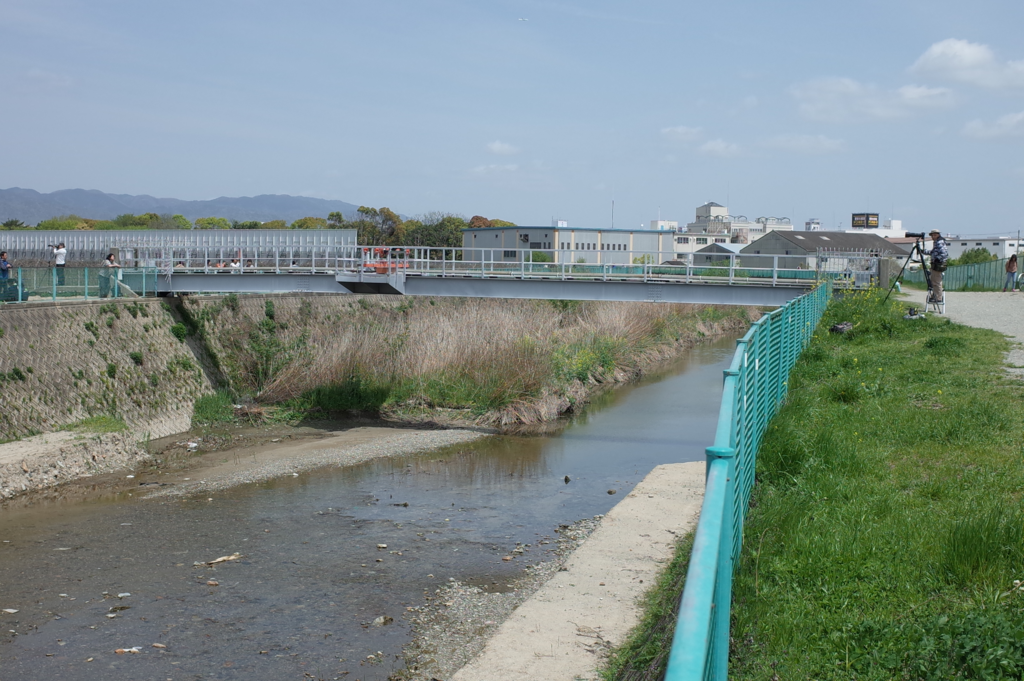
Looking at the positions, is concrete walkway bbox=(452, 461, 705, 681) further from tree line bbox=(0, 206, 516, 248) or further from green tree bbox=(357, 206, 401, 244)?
green tree bbox=(357, 206, 401, 244)

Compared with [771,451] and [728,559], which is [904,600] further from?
[771,451]

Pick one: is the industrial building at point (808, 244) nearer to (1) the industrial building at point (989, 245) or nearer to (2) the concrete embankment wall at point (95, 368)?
(1) the industrial building at point (989, 245)

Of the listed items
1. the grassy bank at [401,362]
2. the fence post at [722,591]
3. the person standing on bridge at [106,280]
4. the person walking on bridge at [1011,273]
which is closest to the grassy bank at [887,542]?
the fence post at [722,591]

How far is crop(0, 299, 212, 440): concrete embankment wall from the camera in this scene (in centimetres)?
2366

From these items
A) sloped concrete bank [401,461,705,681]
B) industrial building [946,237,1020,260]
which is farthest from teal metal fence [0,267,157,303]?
industrial building [946,237,1020,260]

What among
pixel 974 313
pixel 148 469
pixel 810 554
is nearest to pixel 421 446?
pixel 148 469

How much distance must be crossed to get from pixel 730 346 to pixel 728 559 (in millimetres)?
46568

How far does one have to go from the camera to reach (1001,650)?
17.3ft

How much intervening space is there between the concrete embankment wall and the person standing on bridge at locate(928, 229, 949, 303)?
71.8ft

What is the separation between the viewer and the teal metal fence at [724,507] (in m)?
2.30

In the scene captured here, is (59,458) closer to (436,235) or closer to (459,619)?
(459,619)

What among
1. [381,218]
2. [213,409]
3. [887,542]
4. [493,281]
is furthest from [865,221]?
[887,542]

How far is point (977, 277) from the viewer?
47.6 meters

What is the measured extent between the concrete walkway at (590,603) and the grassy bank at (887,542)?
2.88m
